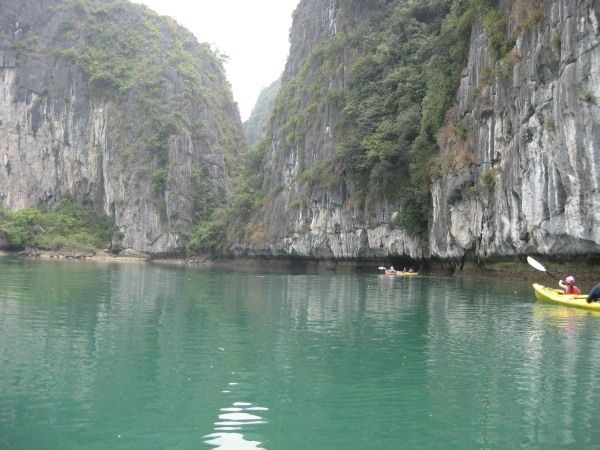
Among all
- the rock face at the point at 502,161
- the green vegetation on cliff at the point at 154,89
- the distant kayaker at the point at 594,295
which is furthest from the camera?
the green vegetation on cliff at the point at 154,89

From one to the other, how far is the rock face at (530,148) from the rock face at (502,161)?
1.9 inches

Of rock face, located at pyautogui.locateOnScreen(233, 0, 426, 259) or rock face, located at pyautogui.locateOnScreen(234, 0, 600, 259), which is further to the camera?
rock face, located at pyautogui.locateOnScreen(233, 0, 426, 259)

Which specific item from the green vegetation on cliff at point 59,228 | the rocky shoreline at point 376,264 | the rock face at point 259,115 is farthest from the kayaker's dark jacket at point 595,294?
the rock face at point 259,115

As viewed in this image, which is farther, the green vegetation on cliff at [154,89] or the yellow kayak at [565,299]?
the green vegetation on cliff at [154,89]

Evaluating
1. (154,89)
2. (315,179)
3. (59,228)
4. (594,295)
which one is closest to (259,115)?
(154,89)

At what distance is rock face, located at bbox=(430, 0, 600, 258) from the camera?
19688 mm

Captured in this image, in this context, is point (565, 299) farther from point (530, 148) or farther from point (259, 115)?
point (259, 115)

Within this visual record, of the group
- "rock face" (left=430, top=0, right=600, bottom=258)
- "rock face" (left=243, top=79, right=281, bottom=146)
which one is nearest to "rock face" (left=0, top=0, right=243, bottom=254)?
"rock face" (left=243, top=79, right=281, bottom=146)

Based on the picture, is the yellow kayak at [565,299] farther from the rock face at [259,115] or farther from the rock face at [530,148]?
the rock face at [259,115]

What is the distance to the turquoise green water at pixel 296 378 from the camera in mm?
6586

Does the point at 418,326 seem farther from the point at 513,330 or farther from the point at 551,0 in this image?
the point at 551,0

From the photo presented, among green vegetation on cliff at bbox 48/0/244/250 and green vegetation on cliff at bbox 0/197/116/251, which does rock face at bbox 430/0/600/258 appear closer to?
green vegetation on cliff at bbox 48/0/244/250

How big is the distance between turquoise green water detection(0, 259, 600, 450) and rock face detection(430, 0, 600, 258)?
5.70 meters

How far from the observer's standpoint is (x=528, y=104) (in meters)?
23.7
